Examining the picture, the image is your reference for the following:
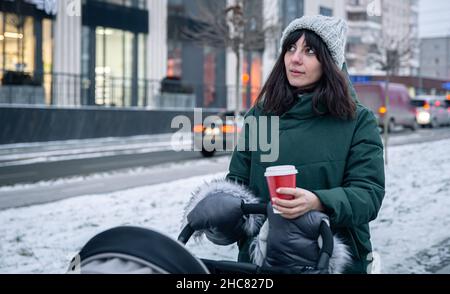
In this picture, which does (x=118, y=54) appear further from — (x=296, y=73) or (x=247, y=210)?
(x=247, y=210)

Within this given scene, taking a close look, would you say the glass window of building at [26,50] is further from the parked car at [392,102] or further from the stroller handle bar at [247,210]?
the stroller handle bar at [247,210]

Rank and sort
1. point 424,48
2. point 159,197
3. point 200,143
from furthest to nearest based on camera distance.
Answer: point 424,48 < point 200,143 < point 159,197

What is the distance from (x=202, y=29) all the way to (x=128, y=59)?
4.43m

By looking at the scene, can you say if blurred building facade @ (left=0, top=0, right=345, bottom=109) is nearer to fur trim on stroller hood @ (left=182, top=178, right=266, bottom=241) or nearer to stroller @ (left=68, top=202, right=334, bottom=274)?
fur trim on stroller hood @ (left=182, top=178, right=266, bottom=241)

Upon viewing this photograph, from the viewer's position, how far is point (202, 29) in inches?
1320

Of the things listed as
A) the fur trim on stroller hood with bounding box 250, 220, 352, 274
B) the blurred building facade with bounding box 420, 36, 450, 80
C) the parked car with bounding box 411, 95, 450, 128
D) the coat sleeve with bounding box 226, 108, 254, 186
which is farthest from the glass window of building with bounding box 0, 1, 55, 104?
the blurred building facade with bounding box 420, 36, 450, 80

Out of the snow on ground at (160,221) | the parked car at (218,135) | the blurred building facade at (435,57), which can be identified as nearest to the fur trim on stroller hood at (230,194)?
the snow on ground at (160,221)

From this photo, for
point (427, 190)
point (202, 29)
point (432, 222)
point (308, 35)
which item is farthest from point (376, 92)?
point (308, 35)

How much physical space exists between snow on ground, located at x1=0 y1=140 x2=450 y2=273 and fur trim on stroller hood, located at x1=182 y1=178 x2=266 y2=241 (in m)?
2.66

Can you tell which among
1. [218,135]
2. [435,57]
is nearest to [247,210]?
[218,135]

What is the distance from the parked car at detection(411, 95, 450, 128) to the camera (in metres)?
34.3

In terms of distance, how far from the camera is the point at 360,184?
231 centimetres

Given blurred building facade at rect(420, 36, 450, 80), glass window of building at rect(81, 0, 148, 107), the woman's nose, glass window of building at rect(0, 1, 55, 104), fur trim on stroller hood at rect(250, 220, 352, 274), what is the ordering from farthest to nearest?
blurred building facade at rect(420, 36, 450, 80) → glass window of building at rect(81, 0, 148, 107) → glass window of building at rect(0, 1, 55, 104) → the woman's nose → fur trim on stroller hood at rect(250, 220, 352, 274)
